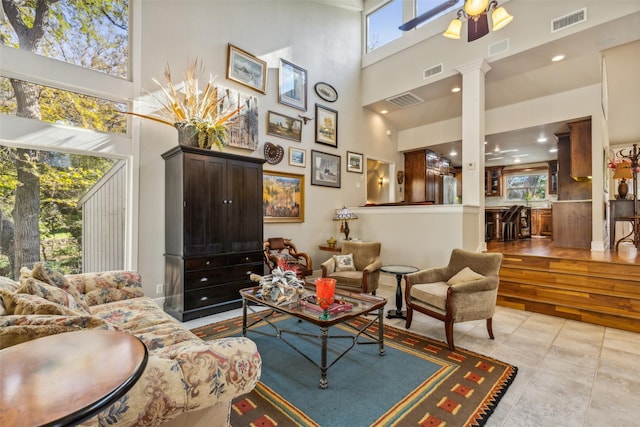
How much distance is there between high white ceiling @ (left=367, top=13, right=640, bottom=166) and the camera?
4.26m

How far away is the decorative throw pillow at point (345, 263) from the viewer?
4301 mm

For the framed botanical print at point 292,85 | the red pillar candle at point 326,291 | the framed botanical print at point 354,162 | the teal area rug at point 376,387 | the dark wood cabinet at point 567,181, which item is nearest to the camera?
the teal area rug at point 376,387

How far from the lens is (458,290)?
9.04 ft

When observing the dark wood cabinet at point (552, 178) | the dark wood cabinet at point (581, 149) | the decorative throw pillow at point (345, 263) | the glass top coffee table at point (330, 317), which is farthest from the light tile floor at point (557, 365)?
the dark wood cabinet at point (552, 178)

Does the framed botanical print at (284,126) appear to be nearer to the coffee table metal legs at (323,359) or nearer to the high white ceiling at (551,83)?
the high white ceiling at (551,83)

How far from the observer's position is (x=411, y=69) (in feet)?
19.5

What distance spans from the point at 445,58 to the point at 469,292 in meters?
4.58

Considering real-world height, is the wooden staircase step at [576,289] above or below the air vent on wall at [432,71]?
below

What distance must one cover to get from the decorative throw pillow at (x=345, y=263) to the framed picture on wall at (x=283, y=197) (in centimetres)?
142

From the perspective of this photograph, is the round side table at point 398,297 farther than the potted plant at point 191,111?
No

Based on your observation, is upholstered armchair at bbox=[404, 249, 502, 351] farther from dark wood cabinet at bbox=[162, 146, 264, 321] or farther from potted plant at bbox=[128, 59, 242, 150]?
potted plant at bbox=[128, 59, 242, 150]

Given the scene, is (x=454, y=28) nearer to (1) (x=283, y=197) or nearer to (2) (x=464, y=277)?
(2) (x=464, y=277)

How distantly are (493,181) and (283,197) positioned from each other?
877 cm

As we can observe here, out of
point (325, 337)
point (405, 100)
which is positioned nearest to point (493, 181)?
point (405, 100)
